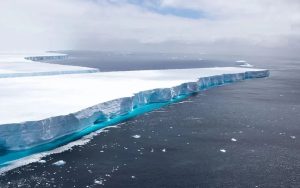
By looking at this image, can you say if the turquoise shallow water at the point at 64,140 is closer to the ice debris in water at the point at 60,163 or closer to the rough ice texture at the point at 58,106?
the rough ice texture at the point at 58,106

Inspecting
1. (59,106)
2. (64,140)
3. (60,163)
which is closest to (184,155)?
(60,163)

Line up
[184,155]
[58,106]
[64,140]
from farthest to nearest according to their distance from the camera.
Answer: [58,106] → [64,140] → [184,155]

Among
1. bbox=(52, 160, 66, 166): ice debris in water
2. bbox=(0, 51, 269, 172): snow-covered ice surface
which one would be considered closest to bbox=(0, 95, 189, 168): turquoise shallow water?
bbox=(0, 51, 269, 172): snow-covered ice surface

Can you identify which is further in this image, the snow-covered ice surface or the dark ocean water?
the snow-covered ice surface

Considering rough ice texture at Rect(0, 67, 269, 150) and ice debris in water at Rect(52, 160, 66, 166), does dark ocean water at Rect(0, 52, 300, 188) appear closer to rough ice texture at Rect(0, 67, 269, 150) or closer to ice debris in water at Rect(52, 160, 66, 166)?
ice debris in water at Rect(52, 160, 66, 166)

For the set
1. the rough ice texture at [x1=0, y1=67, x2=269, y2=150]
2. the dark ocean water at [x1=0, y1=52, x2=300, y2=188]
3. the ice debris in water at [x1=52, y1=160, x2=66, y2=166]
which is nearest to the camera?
the dark ocean water at [x1=0, y1=52, x2=300, y2=188]

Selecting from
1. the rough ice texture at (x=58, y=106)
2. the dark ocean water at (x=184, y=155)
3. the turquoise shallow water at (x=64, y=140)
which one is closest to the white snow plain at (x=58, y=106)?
the rough ice texture at (x=58, y=106)

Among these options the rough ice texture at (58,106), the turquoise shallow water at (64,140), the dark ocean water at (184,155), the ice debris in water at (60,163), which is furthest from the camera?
the rough ice texture at (58,106)

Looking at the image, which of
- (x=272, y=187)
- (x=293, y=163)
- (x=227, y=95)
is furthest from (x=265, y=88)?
(x=272, y=187)

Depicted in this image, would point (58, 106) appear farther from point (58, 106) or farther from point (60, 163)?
point (60, 163)
